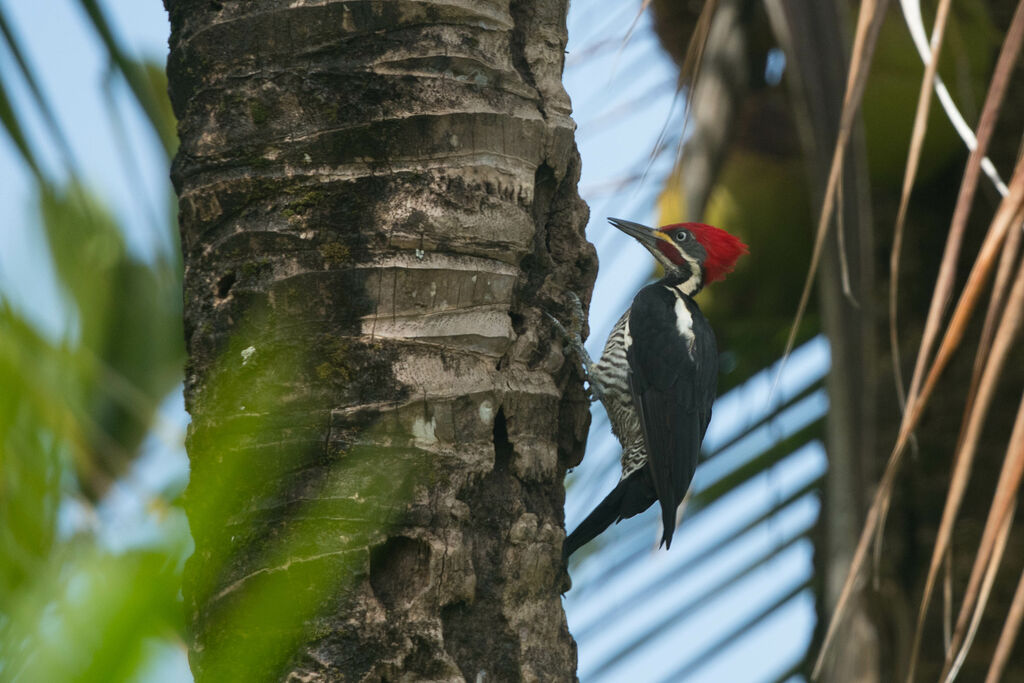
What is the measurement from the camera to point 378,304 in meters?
1.83

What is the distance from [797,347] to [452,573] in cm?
243

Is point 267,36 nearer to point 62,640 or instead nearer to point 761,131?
point 62,640

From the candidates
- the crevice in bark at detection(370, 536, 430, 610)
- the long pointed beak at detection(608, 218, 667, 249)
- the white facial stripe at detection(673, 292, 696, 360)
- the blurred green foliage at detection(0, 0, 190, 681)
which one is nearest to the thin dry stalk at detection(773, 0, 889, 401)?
the crevice in bark at detection(370, 536, 430, 610)

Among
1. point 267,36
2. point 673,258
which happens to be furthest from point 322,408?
point 673,258

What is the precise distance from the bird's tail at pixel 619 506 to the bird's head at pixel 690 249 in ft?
3.10

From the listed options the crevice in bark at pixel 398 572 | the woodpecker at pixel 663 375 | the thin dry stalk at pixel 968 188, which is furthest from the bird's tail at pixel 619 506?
the thin dry stalk at pixel 968 188

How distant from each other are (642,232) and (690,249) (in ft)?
0.62

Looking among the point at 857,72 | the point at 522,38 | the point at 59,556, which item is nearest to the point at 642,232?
the point at 522,38

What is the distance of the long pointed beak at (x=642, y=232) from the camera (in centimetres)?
395

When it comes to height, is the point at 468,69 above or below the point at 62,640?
above

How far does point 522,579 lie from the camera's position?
6.37ft

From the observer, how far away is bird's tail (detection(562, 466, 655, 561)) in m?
3.04

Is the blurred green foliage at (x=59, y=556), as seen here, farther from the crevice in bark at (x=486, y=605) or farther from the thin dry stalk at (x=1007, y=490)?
the thin dry stalk at (x=1007, y=490)

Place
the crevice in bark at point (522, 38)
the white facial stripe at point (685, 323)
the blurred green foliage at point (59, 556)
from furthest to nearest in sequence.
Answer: the white facial stripe at point (685, 323)
the crevice in bark at point (522, 38)
the blurred green foliage at point (59, 556)
